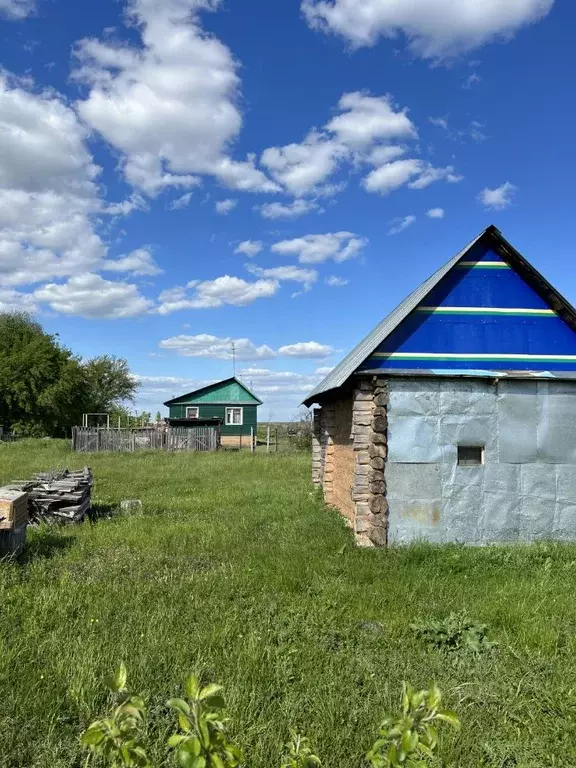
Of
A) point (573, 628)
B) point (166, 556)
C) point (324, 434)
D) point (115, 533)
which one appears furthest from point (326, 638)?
point (324, 434)

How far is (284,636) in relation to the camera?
5.62 meters

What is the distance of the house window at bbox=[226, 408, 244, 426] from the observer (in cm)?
4194

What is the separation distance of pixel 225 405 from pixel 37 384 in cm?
1698

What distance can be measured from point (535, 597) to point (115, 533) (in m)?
6.83

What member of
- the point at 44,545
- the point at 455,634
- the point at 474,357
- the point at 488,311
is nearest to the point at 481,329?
the point at 488,311

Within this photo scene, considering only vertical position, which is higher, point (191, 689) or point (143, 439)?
point (191, 689)

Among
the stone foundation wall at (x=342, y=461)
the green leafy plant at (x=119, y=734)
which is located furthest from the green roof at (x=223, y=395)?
the green leafy plant at (x=119, y=734)

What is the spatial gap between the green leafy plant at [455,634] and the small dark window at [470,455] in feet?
12.3

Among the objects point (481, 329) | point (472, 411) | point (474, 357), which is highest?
point (481, 329)

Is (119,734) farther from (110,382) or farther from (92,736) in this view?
(110,382)

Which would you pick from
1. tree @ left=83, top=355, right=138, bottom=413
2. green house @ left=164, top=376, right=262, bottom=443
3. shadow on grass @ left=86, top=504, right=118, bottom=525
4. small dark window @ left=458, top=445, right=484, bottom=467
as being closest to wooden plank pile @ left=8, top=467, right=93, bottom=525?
shadow on grass @ left=86, top=504, right=118, bottom=525

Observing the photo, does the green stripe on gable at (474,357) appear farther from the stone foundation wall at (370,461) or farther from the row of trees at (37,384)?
the row of trees at (37,384)

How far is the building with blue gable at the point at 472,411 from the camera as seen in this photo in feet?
29.9

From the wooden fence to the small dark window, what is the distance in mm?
23876
